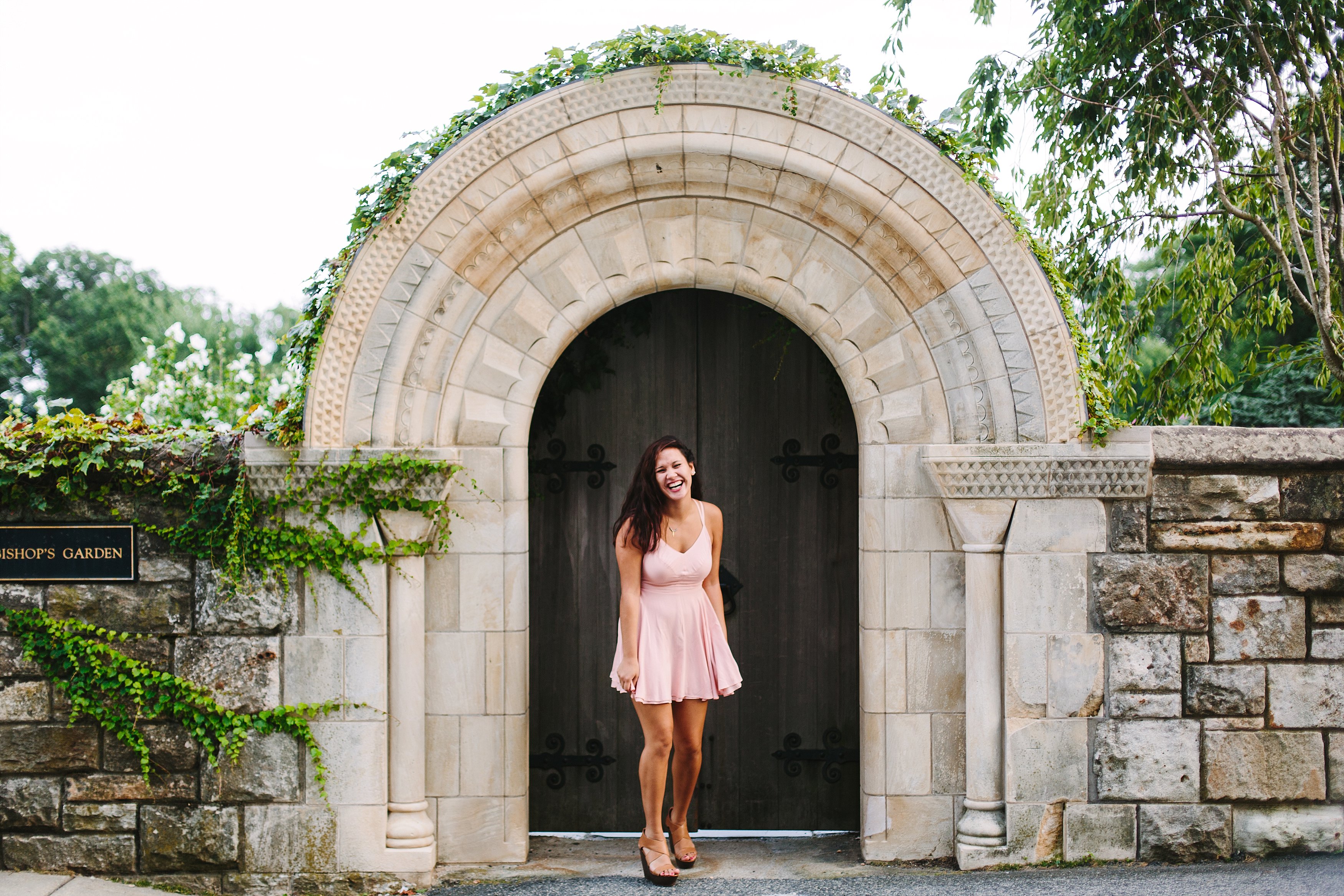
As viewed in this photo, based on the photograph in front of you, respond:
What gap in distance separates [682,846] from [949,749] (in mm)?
1171

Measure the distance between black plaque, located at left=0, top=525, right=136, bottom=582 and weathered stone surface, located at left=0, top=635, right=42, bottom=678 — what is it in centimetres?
24

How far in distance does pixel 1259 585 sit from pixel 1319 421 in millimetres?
10197

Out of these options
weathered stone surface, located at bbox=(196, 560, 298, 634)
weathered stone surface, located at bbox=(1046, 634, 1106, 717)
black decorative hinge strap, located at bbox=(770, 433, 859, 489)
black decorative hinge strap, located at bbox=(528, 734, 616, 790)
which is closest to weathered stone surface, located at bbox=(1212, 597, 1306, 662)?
weathered stone surface, located at bbox=(1046, 634, 1106, 717)

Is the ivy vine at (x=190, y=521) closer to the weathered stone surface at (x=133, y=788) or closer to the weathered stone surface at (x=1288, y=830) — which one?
the weathered stone surface at (x=133, y=788)

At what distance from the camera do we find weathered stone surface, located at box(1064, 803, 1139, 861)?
378cm

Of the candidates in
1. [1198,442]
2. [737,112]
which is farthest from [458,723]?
[1198,442]

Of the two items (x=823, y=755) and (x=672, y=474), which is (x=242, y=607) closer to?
(x=672, y=474)

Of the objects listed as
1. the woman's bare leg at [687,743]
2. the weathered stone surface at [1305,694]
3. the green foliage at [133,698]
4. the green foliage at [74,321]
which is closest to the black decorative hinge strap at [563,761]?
the woman's bare leg at [687,743]

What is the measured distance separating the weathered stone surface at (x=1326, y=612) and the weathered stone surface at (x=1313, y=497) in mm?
325

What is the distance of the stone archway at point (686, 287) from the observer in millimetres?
3779

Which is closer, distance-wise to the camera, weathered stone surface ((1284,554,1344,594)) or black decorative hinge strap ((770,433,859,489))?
weathered stone surface ((1284,554,1344,594))

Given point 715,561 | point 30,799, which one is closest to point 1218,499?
point 715,561

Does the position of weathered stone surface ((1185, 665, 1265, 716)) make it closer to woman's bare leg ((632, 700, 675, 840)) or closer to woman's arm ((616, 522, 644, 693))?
woman's bare leg ((632, 700, 675, 840))

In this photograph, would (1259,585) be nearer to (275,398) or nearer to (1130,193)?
(1130,193)
